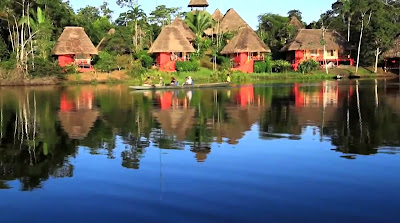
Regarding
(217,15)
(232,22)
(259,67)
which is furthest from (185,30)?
(259,67)

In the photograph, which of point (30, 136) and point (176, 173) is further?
point (30, 136)

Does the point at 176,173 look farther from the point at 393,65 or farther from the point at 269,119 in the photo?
the point at 393,65

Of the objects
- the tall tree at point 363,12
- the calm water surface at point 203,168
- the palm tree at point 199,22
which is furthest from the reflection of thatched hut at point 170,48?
the calm water surface at point 203,168

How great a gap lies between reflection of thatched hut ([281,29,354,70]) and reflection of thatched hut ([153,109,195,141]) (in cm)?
3929

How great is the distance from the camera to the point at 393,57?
56312 mm

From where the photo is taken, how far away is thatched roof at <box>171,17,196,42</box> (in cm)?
5891

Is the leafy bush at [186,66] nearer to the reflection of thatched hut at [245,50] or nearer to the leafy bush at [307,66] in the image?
the reflection of thatched hut at [245,50]

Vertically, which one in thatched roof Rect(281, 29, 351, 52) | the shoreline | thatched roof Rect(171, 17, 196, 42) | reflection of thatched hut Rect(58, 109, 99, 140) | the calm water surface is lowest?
the calm water surface

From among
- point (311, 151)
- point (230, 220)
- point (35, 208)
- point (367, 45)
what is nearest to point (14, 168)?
point (35, 208)

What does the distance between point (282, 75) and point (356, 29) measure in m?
11.1

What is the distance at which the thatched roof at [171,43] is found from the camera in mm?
52531

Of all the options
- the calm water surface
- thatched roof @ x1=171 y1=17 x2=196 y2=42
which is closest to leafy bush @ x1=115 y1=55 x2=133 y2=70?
thatched roof @ x1=171 y1=17 x2=196 y2=42

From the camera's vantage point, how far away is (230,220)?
21.4 ft

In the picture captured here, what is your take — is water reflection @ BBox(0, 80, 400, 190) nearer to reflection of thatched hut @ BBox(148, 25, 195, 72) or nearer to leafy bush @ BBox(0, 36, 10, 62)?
leafy bush @ BBox(0, 36, 10, 62)
